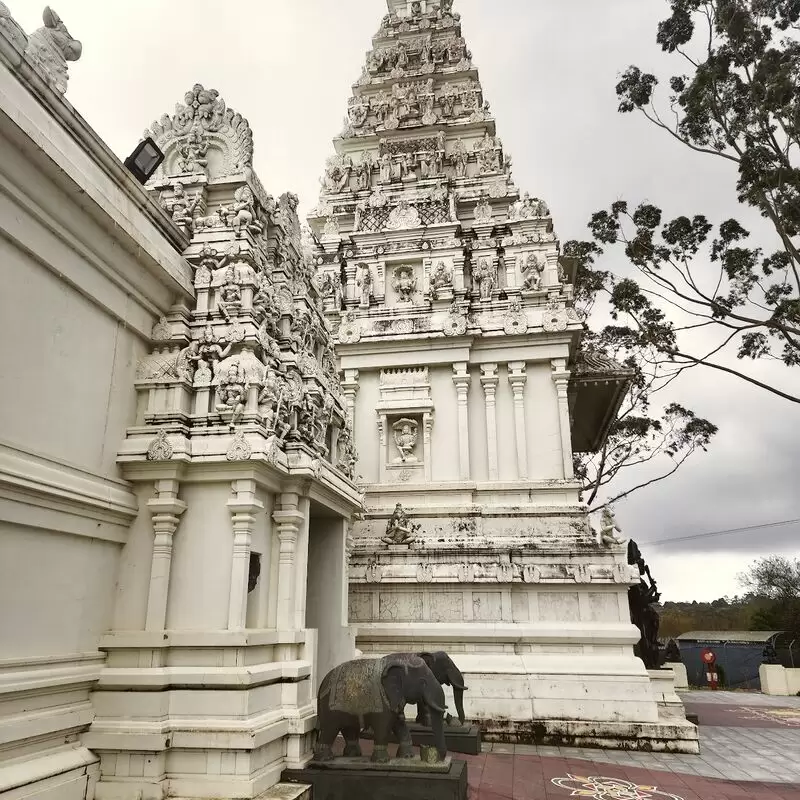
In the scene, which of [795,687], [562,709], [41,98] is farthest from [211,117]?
[795,687]

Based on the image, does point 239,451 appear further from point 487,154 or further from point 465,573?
point 487,154

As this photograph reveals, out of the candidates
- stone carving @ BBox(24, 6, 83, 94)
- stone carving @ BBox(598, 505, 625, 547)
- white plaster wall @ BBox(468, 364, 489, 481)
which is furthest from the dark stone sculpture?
stone carving @ BBox(24, 6, 83, 94)

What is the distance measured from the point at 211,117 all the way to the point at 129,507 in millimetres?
6029

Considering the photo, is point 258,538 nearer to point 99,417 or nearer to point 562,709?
point 99,417

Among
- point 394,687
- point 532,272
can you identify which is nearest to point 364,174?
point 532,272

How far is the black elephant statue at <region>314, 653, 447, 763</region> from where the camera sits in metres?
7.60

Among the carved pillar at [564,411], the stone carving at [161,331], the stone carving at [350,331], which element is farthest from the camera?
the stone carving at [350,331]

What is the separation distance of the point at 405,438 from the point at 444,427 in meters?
1.08

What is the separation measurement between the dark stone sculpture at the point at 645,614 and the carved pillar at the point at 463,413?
4.42 meters

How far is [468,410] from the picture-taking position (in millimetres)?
17594

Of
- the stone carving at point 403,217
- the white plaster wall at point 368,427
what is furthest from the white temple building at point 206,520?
the stone carving at point 403,217

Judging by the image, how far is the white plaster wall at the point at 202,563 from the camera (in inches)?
292

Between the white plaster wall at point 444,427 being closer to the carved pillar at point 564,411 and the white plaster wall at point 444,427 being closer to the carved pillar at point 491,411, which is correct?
the carved pillar at point 491,411

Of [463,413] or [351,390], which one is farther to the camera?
[351,390]
